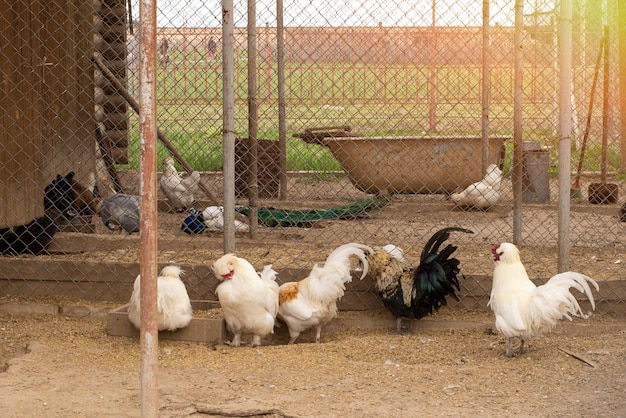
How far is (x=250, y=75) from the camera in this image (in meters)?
6.33

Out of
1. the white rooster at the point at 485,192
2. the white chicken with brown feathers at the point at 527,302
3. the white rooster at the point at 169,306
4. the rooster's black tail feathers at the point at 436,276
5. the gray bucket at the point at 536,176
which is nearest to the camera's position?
the white chicken with brown feathers at the point at 527,302

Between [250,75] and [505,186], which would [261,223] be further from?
[505,186]

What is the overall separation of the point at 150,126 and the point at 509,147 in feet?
36.4

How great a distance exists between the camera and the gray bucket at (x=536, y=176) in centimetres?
1058

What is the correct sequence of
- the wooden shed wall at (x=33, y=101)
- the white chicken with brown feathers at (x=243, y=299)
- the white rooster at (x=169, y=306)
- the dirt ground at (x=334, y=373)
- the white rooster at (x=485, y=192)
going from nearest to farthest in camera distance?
the dirt ground at (x=334, y=373) → the white rooster at (x=169, y=306) → the white chicken with brown feathers at (x=243, y=299) → the wooden shed wall at (x=33, y=101) → the white rooster at (x=485, y=192)

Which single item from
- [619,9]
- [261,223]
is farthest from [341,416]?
[619,9]

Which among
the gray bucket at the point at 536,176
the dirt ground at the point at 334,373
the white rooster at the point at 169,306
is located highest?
the gray bucket at the point at 536,176

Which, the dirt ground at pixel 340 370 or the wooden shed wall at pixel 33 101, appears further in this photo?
the wooden shed wall at pixel 33 101

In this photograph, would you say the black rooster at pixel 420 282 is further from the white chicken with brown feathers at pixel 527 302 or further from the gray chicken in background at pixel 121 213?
the gray chicken in background at pixel 121 213

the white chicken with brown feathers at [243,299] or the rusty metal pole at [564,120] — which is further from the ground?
the rusty metal pole at [564,120]

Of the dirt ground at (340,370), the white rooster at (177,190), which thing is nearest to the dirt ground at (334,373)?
the dirt ground at (340,370)

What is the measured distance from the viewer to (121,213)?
7.98m

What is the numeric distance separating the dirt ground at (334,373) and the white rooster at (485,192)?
4007 millimetres

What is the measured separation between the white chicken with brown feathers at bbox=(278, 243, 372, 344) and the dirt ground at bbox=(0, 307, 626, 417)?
0.17 meters
